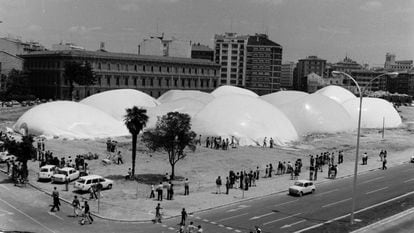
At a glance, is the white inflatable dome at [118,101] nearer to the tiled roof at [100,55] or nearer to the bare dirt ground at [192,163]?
the bare dirt ground at [192,163]

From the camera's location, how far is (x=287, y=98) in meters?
105

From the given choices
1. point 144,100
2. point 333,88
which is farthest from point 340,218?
point 333,88

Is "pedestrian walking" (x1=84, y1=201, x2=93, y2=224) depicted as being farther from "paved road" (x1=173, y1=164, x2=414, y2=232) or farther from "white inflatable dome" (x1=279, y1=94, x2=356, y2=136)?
"white inflatable dome" (x1=279, y1=94, x2=356, y2=136)

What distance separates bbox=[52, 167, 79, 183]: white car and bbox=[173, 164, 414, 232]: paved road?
509 inches

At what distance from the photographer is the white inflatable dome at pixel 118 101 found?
94.5 m

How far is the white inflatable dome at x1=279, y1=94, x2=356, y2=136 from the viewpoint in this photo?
84188mm

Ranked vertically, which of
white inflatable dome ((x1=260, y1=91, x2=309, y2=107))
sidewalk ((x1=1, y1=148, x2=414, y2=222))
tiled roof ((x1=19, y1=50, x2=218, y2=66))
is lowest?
sidewalk ((x1=1, y1=148, x2=414, y2=222))

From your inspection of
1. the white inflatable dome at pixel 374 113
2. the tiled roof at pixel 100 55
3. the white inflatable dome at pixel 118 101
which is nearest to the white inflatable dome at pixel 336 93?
the white inflatable dome at pixel 374 113

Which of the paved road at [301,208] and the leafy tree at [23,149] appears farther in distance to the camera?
the leafy tree at [23,149]

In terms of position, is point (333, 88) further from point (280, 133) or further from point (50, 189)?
point (50, 189)

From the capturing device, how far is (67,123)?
223 ft

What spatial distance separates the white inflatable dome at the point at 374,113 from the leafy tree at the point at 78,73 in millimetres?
60814

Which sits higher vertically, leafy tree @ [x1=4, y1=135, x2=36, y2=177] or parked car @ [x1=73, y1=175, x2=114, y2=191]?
leafy tree @ [x1=4, y1=135, x2=36, y2=177]

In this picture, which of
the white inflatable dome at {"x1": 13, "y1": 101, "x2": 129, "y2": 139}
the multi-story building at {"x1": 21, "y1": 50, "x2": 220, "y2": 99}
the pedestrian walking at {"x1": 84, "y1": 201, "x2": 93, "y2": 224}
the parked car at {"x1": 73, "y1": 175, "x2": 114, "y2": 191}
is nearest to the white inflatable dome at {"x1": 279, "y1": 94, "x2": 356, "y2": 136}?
the white inflatable dome at {"x1": 13, "y1": 101, "x2": 129, "y2": 139}
